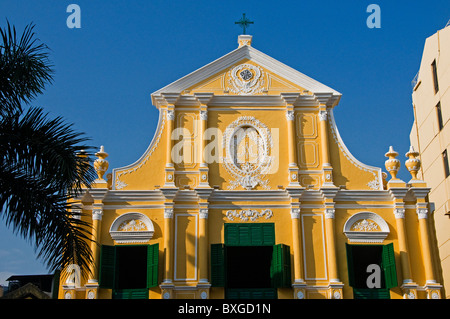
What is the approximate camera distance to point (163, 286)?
2064 cm

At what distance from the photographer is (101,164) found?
22.2m

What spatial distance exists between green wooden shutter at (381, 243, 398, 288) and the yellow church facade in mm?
33

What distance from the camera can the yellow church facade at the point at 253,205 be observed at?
69.2 feet

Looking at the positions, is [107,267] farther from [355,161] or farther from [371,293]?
[355,161]

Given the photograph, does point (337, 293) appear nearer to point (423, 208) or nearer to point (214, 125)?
point (423, 208)

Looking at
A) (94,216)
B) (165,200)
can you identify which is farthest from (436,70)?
(94,216)

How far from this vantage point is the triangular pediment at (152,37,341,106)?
930 inches

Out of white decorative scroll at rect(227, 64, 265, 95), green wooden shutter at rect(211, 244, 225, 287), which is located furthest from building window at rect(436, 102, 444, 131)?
green wooden shutter at rect(211, 244, 225, 287)

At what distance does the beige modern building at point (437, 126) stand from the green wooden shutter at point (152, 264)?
14.6m

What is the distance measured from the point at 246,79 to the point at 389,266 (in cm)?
817

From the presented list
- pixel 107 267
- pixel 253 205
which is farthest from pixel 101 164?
pixel 253 205

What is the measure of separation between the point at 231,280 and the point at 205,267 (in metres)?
4.02

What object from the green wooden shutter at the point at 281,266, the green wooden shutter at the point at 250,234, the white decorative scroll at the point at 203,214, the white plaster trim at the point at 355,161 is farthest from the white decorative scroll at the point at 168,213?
the white plaster trim at the point at 355,161

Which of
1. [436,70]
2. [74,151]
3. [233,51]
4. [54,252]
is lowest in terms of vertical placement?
[54,252]
